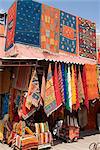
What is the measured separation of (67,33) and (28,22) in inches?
72.3

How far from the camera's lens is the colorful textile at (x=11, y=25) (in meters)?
8.25

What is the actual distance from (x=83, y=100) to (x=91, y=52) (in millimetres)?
3406

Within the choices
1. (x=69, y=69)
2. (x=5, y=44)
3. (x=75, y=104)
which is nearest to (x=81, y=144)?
(x=75, y=104)

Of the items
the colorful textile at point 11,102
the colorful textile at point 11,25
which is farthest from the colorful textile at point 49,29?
the colorful textile at point 11,102

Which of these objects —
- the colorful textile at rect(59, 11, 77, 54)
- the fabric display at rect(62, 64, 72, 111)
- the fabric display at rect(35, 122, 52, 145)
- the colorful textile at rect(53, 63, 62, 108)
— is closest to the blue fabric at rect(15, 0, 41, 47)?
the colorful textile at rect(59, 11, 77, 54)

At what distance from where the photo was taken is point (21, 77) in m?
7.20

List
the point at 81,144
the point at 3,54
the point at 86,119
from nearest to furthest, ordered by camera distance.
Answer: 1. the point at 81,144
2. the point at 3,54
3. the point at 86,119

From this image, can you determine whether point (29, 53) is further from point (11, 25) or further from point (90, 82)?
point (90, 82)

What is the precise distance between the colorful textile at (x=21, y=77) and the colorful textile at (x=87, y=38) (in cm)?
345

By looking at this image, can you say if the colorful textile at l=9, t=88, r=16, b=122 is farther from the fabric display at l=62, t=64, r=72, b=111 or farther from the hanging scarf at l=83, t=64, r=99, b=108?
the hanging scarf at l=83, t=64, r=99, b=108

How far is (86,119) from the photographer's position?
1024cm

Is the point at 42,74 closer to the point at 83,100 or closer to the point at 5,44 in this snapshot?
the point at 83,100

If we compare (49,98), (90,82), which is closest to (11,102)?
(49,98)

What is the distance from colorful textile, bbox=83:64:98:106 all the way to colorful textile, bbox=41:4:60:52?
1634 mm
